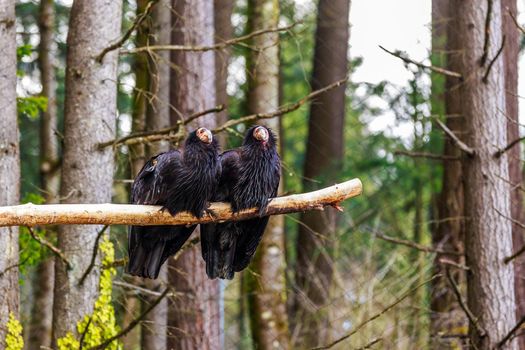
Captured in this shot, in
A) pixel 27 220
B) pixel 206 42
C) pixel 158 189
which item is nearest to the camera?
pixel 27 220

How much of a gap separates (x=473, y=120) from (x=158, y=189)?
9.43ft

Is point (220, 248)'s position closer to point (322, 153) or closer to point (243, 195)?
point (243, 195)

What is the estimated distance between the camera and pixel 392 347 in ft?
30.9

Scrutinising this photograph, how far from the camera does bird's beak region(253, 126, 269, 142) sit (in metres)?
5.93

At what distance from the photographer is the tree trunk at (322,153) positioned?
37.0 feet

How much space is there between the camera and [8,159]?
6824 mm

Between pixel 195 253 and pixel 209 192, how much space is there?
2854 mm

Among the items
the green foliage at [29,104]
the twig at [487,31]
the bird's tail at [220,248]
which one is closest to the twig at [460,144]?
the twig at [487,31]

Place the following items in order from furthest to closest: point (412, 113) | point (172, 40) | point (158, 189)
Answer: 1. point (412, 113)
2. point (172, 40)
3. point (158, 189)

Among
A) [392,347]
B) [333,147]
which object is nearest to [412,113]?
[333,147]

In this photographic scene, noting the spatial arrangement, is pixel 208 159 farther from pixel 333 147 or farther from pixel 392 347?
pixel 333 147

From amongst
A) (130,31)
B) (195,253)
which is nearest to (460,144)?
(130,31)

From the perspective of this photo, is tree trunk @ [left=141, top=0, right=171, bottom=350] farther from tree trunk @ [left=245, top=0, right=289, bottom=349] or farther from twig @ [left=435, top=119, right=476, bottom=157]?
twig @ [left=435, top=119, right=476, bottom=157]

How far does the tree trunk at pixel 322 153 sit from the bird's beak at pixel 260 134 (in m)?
4.59
